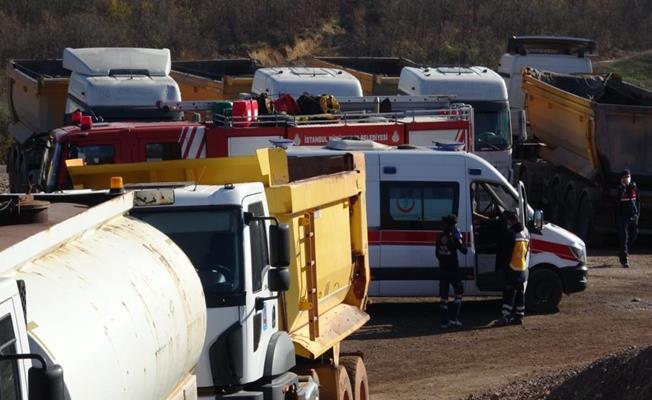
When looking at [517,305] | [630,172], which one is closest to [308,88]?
[630,172]

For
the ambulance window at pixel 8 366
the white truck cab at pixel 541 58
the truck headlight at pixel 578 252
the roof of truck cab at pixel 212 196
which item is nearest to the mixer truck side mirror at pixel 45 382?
the ambulance window at pixel 8 366

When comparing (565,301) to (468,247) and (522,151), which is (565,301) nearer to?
(468,247)

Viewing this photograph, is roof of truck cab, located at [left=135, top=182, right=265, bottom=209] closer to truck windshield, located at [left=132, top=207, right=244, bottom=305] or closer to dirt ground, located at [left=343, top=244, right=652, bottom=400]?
truck windshield, located at [left=132, top=207, right=244, bottom=305]

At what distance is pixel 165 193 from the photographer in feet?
27.1

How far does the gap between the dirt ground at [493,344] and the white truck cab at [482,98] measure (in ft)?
13.1

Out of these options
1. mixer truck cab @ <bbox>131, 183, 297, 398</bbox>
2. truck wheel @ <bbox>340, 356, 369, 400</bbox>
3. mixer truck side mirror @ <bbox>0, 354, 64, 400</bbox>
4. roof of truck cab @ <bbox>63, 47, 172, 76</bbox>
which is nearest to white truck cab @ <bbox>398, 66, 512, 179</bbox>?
→ roof of truck cab @ <bbox>63, 47, 172, 76</bbox>

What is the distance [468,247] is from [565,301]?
241 cm

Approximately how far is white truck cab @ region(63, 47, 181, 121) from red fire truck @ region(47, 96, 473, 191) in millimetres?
3219

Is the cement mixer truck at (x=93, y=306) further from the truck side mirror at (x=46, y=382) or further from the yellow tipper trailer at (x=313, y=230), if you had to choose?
the yellow tipper trailer at (x=313, y=230)

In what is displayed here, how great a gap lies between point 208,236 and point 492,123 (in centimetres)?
1595

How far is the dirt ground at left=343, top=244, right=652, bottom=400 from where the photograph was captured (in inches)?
523

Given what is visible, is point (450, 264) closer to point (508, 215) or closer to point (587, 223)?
point (508, 215)

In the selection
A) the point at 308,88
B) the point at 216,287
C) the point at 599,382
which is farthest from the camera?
the point at 308,88

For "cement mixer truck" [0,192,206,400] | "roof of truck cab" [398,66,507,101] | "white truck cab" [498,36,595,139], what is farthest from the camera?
"white truck cab" [498,36,595,139]
